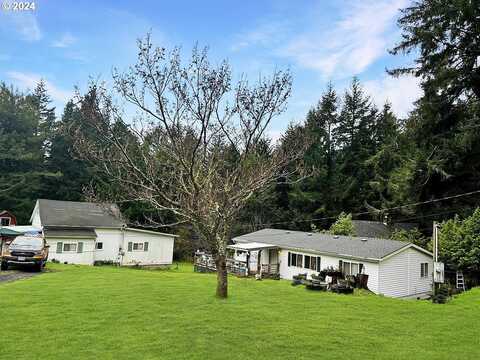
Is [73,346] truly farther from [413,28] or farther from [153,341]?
[413,28]

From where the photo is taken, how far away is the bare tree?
9398mm

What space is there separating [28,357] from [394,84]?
92.8 ft

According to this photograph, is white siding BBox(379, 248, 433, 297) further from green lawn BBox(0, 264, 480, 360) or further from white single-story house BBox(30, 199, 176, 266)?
white single-story house BBox(30, 199, 176, 266)

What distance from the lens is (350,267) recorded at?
20.0 m

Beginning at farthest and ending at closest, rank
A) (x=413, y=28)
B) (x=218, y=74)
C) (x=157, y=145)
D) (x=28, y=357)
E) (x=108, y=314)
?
(x=413, y=28), (x=157, y=145), (x=218, y=74), (x=108, y=314), (x=28, y=357)

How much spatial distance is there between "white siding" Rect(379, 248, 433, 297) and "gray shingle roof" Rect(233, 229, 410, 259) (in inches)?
25.2

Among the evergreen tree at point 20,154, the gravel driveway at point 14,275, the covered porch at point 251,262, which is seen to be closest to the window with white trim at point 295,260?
the covered porch at point 251,262

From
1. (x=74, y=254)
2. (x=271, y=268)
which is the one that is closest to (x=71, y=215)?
(x=74, y=254)

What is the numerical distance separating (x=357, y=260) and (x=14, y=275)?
16778mm

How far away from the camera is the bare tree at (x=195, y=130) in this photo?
9398 millimetres

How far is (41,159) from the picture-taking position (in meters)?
39.7

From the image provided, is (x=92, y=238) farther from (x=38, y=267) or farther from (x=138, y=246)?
(x=38, y=267)

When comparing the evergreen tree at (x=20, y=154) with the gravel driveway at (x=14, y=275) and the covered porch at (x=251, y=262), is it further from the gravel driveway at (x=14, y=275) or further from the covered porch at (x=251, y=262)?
the gravel driveway at (x=14, y=275)

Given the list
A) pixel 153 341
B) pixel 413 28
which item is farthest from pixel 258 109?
pixel 413 28
